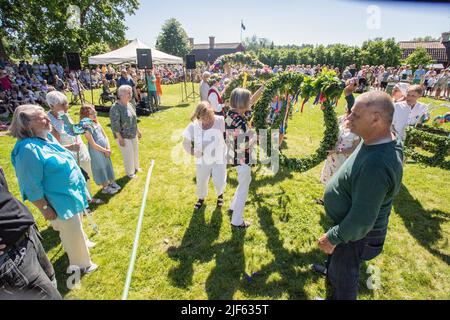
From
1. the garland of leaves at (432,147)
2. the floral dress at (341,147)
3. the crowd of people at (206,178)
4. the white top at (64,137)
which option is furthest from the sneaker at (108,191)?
the garland of leaves at (432,147)

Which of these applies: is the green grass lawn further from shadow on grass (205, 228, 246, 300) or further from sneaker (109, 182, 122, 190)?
sneaker (109, 182, 122, 190)

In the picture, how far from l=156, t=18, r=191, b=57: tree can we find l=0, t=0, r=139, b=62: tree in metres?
30.3

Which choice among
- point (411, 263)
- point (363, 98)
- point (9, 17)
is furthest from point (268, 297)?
point (9, 17)

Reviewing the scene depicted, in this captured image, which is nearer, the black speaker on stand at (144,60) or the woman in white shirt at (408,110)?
the woman in white shirt at (408,110)

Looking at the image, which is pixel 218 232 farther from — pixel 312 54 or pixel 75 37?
pixel 312 54

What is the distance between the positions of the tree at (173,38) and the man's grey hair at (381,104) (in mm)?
66153

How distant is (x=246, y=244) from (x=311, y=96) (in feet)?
9.22

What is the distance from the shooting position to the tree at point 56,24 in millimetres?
23312

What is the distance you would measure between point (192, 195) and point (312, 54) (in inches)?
1672

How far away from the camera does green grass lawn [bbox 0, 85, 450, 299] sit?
336 cm

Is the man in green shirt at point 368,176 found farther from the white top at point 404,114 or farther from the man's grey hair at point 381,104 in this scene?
the white top at point 404,114

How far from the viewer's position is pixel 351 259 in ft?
8.14

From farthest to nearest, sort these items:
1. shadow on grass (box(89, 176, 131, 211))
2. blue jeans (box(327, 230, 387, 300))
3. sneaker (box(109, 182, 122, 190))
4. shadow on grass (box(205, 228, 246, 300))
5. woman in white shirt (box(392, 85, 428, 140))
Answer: sneaker (box(109, 182, 122, 190))
shadow on grass (box(89, 176, 131, 211))
woman in white shirt (box(392, 85, 428, 140))
shadow on grass (box(205, 228, 246, 300))
blue jeans (box(327, 230, 387, 300))

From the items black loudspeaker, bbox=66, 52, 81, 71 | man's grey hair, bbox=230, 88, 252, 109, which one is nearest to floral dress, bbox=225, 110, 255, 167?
man's grey hair, bbox=230, 88, 252, 109
